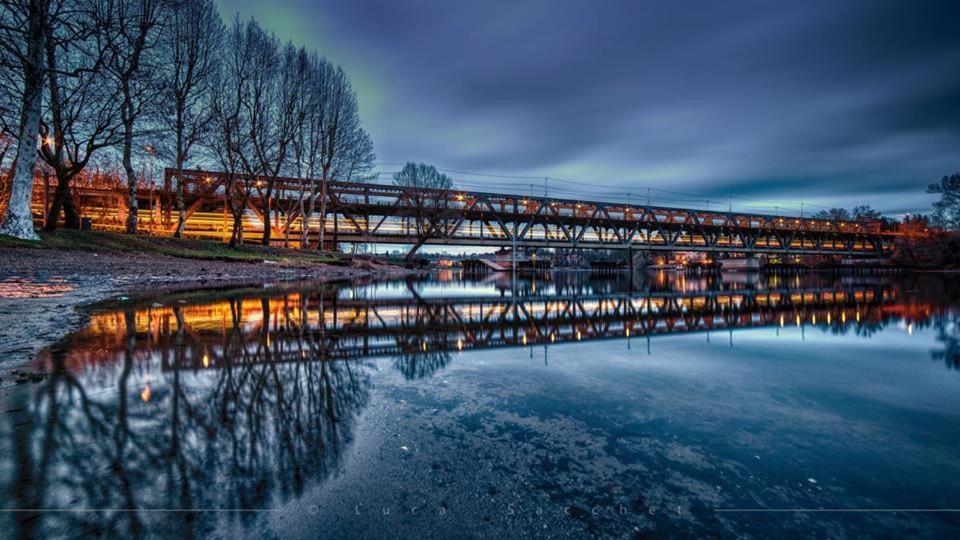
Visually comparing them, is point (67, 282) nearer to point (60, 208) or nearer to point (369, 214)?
point (60, 208)

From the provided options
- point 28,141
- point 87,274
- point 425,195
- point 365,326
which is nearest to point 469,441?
point 365,326

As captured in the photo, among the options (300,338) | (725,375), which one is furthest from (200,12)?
(725,375)

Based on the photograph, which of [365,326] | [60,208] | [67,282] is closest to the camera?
[365,326]

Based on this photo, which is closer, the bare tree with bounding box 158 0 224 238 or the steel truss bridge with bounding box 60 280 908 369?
the steel truss bridge with bounding box 60 280 908 369

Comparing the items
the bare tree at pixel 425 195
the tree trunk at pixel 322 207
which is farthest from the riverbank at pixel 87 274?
the bare tree at pixel 425 195

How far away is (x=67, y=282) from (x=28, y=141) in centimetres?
799

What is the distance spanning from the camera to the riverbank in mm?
4242

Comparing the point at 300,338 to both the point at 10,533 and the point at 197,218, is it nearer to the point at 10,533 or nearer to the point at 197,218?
the point at 10,533

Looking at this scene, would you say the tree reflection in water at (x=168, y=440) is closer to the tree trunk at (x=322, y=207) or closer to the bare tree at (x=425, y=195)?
the tree trunk at (x=322, y=207)

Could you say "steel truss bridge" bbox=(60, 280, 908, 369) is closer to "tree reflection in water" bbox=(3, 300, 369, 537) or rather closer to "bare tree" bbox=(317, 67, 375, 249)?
"tree reflection in water" bbox=(3, 300, 369, 537)

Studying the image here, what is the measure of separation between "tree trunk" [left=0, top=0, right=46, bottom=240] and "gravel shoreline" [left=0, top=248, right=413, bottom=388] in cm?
193

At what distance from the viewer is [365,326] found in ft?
18.6

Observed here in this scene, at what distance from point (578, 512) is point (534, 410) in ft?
3.63

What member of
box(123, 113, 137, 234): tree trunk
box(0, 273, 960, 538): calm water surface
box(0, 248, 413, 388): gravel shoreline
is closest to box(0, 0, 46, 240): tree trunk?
box(0, 248, 413, 388): gravel shoreline
